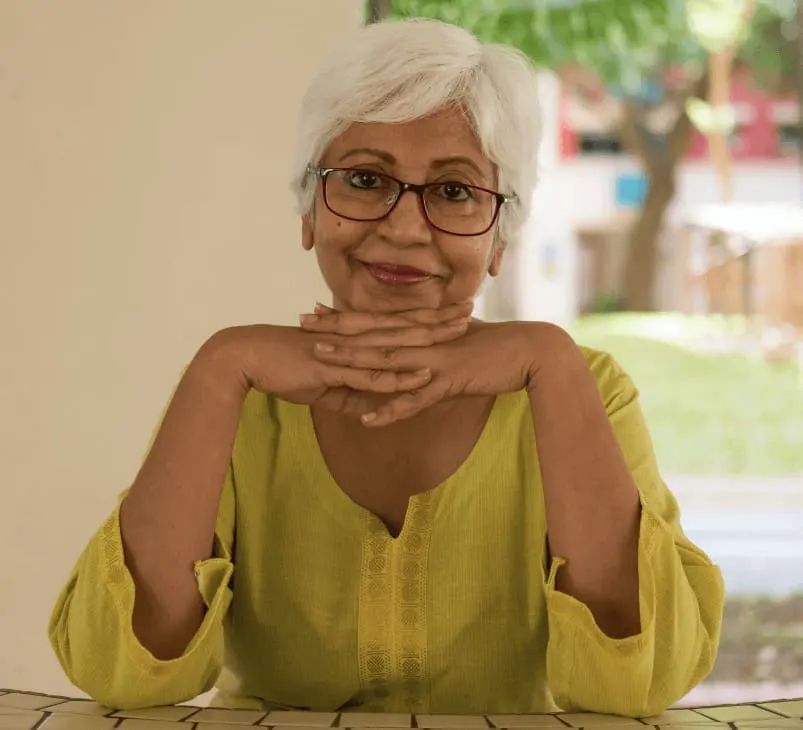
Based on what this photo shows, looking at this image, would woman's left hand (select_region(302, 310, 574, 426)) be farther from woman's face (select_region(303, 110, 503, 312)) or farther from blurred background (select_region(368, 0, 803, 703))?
blurred background (select_region(368, 0, 803, 703))

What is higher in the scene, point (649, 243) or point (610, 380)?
point (649, 243)

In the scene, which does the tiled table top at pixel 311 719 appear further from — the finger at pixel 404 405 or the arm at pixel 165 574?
the finger at pixel 404 405

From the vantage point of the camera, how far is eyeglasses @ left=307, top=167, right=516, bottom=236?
123 centimetres

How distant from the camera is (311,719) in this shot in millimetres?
905

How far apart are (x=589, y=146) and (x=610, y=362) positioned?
3.43 meters

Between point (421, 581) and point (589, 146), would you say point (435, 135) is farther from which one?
point (589, 146)

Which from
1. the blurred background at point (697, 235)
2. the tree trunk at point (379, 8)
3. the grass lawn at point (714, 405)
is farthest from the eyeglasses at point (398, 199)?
the grass lawn at point (714, 405)

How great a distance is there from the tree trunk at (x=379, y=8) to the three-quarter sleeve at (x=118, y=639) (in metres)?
1.51

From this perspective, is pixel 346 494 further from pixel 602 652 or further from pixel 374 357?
pixel 602 652

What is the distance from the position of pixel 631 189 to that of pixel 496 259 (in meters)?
3.36

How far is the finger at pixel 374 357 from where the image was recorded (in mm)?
1123

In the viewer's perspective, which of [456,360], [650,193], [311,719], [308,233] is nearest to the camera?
[311,719]

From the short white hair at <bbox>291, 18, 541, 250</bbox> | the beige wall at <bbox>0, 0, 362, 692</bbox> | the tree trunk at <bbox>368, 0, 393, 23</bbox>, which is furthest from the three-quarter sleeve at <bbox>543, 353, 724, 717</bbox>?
the tree trunk at <bbox>368, 0, 393, 23</bbox>

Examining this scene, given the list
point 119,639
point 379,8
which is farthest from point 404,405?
point 379,8
